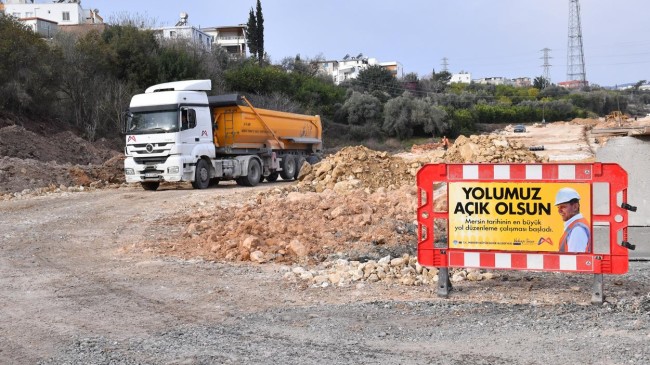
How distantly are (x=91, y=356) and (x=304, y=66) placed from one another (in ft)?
256

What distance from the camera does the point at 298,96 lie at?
6681 centimetres

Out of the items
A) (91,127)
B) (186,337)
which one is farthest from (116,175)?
(186,337)

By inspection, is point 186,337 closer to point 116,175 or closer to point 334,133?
point 116,175

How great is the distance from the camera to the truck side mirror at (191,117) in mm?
22906

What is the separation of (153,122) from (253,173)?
16.9 ft

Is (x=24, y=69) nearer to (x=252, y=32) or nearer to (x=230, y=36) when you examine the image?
(x=252, y=32)

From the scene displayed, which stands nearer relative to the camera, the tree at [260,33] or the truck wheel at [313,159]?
the truck wheel at [313,159]

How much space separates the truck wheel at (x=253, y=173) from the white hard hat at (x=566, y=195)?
1961cm

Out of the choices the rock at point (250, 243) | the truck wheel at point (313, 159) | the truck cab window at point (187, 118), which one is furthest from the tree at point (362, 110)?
the rock at point (250, 243)

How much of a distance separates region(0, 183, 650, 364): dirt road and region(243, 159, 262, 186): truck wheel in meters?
15.7

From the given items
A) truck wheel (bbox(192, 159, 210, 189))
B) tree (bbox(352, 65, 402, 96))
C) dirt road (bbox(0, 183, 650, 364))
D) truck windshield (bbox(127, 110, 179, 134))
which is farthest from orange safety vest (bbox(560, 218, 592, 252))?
tree (bbox(352, 65, 402, 96))

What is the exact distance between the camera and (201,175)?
23.9 metres

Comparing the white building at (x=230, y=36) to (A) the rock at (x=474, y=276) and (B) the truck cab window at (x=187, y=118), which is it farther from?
(A) the rock at (x=474, y=276)

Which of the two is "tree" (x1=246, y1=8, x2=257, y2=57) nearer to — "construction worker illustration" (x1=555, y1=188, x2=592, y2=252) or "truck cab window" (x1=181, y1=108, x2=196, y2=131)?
"truck cab window" (x1=181, y1=108, x2=196, y2=131)
